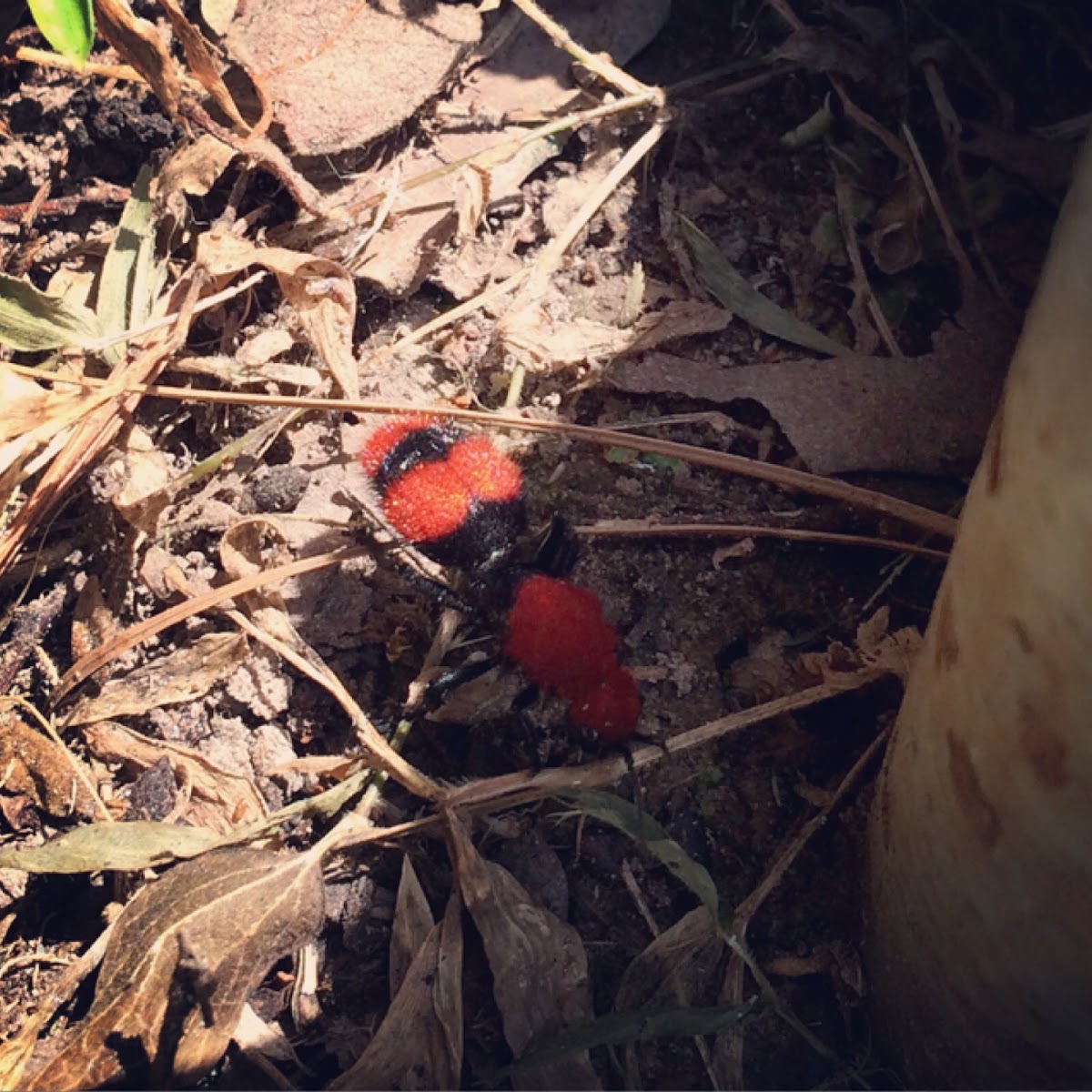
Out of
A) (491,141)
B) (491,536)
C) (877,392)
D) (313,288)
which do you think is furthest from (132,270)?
(877,392)

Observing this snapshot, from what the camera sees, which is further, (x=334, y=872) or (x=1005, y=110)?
(x=1005, y=110)

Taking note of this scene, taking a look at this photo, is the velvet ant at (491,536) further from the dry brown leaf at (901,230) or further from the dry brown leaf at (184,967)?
the dry brown leaf at (901,230)

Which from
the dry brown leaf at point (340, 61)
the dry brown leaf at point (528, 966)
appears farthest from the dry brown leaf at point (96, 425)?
the dry brown leaf at point (528, 966)

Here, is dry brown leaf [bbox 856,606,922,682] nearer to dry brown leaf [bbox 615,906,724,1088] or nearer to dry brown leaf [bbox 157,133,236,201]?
dry brown leaf [bbox 615,906,724,1088]

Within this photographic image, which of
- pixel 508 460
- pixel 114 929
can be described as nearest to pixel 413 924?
pixel 114 929

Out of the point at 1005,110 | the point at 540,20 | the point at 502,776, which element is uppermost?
the point at 540,20

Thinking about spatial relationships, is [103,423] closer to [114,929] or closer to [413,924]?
[114,929]

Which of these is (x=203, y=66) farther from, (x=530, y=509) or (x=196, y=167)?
(x=530, y=509)
